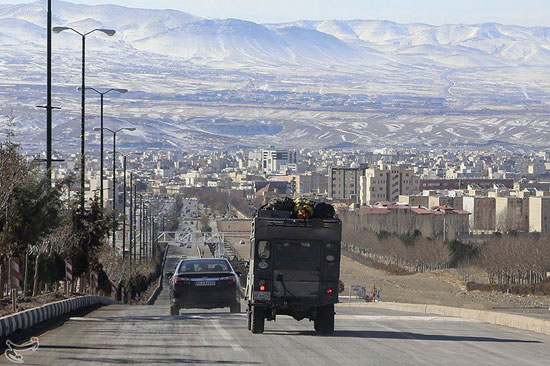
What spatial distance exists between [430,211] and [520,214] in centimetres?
1344

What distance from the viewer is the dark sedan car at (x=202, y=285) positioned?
29359 millimetres

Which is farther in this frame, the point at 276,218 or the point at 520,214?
the point at 520,214

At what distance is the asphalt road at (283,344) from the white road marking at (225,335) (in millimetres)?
15

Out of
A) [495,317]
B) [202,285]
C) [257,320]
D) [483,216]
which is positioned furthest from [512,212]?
[257,320]

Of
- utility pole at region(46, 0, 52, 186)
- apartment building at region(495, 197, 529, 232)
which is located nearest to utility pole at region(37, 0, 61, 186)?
utility pole at region(46, 0, 52, 186)

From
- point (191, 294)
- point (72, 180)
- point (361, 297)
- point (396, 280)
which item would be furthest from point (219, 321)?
point (396, 280)

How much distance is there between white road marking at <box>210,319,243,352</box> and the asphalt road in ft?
0.05

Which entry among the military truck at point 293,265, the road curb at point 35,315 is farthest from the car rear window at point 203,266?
the military truck at point 293,265

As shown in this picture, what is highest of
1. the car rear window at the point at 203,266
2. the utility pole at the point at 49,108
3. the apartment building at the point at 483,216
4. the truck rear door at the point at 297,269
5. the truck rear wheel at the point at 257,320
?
the utility pole at the point at 49,108

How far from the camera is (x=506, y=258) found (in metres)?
99.4

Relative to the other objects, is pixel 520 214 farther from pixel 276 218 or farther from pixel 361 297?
pixel 276 218

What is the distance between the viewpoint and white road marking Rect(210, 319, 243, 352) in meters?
19.6

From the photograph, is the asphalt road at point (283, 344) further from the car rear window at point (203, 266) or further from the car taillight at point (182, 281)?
the car rear window at point (203, 266)

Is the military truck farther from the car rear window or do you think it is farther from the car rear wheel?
the car rear wheel
